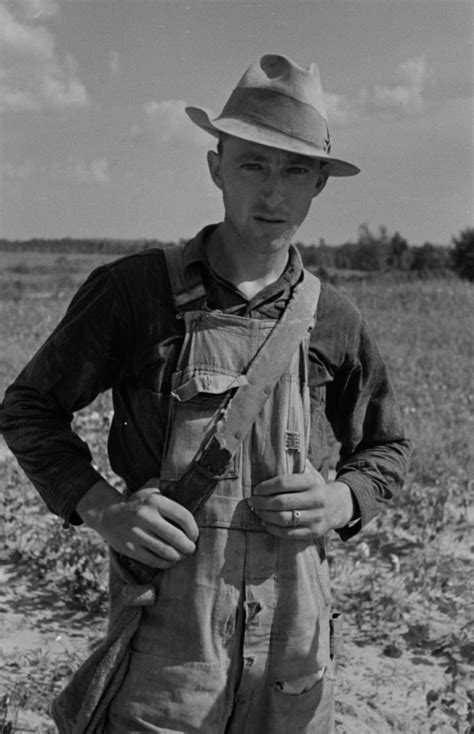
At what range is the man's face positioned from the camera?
1.77m

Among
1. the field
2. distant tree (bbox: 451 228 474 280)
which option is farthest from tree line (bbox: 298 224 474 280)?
the field

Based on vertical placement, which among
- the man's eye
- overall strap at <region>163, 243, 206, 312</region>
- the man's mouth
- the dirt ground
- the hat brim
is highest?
the hat brim

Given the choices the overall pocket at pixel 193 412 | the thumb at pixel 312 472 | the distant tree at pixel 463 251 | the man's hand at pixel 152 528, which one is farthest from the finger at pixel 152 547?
the distant tree at pixel 463 251

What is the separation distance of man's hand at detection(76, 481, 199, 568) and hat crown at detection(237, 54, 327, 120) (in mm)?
819

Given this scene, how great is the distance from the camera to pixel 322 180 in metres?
1.94

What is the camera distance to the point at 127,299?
1769mm

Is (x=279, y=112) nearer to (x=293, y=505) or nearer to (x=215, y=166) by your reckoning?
(x=215, y=166)

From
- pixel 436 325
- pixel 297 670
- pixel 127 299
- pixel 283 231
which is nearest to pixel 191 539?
pixel 297 670

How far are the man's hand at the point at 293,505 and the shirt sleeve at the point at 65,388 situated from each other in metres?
0.35

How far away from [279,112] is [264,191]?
0.16 m

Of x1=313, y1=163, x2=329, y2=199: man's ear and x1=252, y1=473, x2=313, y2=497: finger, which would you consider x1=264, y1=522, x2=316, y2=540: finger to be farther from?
x1=313, y1=163, x2=329, y2=199: man's ear

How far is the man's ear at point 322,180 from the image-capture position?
1.90 m

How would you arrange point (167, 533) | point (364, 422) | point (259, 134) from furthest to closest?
1. point (364, 422)
2. point (259, 134)
3. point (167, 533)

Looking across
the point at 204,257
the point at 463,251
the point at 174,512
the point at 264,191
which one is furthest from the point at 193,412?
the point at 463,251
